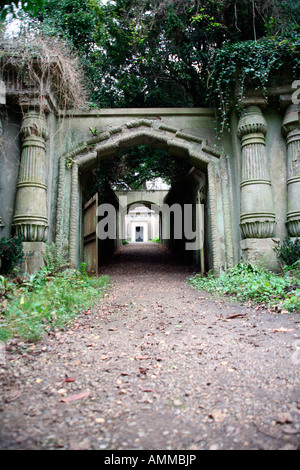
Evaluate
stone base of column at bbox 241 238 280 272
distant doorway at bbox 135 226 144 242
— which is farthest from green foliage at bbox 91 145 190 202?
distant doorway at bbox 135 226 144 242

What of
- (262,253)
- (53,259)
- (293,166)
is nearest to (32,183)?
(53,259)

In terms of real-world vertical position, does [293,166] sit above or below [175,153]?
below

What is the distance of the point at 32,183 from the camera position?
21.1ft

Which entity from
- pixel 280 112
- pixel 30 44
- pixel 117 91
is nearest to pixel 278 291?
pixel 280 112

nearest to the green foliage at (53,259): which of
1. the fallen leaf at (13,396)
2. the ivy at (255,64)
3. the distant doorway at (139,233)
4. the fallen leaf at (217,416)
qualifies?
the fallen leaf at (13,396)

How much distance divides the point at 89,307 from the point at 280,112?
600 centimetres

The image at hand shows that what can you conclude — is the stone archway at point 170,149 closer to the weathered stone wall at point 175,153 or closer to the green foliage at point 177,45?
the weathered stone wall at point 175,153

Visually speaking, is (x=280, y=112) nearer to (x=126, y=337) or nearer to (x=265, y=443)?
(x=126, y=337)

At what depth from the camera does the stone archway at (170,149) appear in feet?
A: 23.1

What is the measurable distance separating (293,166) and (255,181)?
3.00 feet

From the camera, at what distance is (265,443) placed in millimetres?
1595

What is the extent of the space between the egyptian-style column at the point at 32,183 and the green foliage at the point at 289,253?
188 inches

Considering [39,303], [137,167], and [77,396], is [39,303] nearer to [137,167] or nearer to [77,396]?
[77,396]

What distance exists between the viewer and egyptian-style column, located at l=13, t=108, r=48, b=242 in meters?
6.28
